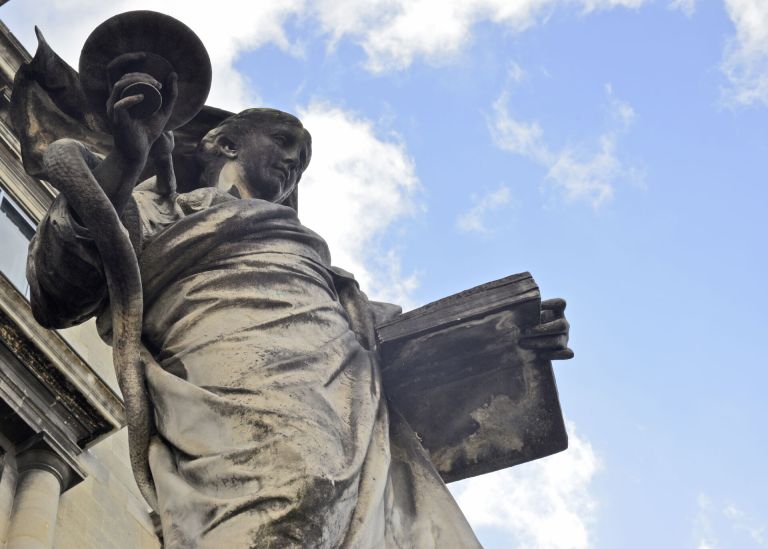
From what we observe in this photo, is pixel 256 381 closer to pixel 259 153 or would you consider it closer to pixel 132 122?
pixel 132 122

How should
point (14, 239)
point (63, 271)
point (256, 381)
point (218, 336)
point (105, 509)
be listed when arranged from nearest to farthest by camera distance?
1. point (256, 381)
2. point (218, 336)
3. point (63, 271)
4. point (105, 509)
5. point (14, 239)

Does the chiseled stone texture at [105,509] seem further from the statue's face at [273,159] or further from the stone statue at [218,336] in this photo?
the stone statue at [218,336]

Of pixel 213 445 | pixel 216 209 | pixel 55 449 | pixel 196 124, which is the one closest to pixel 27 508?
pixel 55 449

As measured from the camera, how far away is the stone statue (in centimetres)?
446

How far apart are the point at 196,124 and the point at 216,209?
5.35 feet

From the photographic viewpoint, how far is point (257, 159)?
269 inches

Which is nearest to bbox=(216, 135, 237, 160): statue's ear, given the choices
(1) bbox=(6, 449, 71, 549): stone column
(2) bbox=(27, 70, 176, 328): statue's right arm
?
(2) bbox=(27, 70, 176, 328): statue's right arm

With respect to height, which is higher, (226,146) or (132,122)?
(226,146)

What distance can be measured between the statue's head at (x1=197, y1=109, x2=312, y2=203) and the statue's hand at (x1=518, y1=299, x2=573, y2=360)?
1644 mm

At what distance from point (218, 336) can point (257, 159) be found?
1940mm

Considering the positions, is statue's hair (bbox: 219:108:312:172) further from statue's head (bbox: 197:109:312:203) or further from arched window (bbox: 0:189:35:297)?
arched window (bbox: 0:189:35:297)

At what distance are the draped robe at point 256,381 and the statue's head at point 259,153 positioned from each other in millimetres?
563

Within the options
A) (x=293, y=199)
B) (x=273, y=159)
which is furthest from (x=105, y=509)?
(x=273, y=159)

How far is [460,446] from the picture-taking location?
5.89 meters
